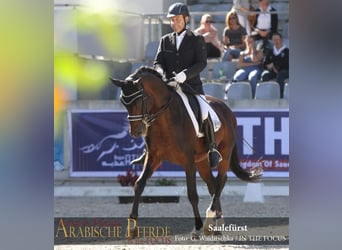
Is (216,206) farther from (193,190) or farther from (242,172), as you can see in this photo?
(242,172)

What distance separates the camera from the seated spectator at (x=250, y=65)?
1210cm

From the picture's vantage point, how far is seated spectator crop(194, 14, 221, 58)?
12.5m

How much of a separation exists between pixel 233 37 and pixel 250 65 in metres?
0.68

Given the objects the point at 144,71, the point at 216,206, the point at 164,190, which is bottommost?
the point at 164,190

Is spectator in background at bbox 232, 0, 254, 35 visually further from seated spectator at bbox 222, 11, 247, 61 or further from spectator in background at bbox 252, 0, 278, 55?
seated spectator at bbox 222, 11, 247, 61

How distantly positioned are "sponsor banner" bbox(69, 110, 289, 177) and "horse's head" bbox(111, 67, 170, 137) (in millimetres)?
3997

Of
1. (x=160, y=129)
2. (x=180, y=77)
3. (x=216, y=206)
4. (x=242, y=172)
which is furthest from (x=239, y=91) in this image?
(x=160, y=129)

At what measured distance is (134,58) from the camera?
1358cm

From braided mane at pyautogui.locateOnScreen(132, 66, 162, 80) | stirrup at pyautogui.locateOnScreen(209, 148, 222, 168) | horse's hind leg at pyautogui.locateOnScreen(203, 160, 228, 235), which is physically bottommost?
horse's hind leg at pyautogui.locateOnScreen(203, 160, 228, 235)

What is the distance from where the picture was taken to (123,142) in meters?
11.2

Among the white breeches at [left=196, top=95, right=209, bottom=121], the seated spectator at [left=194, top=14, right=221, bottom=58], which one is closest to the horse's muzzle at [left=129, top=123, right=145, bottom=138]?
the white breeches at [left=196, top=95, right=209, bottom=121]
